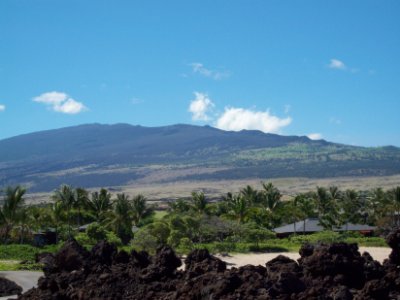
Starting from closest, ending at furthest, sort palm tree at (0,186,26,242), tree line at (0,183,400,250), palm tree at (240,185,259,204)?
tree line at (0,183,400,250) < palm tree at (0,186,26,242) < palm tree at (240,185,259,204)

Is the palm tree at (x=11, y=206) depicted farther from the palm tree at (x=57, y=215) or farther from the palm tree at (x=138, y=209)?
the palm tree at (x=138, y=209)

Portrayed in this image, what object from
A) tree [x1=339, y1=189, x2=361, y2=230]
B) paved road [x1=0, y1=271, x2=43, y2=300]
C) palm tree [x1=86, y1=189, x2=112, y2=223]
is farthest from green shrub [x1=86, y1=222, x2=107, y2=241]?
tree [x1=339, y1=189, x2=361, y2=230]

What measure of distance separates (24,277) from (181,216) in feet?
72.8

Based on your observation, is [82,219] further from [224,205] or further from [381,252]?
[381,252]

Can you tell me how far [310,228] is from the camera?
6562 centimetres

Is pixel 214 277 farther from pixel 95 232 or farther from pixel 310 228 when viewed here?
pixel 310 228

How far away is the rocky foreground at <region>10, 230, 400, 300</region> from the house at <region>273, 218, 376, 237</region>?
40870mm

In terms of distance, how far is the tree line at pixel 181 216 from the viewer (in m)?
52.4

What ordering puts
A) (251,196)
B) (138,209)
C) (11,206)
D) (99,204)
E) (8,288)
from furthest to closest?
(251,196)
(138,209)
(99,204)
(11,206)
(8,288)

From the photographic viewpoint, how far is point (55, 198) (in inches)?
2422

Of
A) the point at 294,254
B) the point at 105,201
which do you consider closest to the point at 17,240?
the point at 105,201

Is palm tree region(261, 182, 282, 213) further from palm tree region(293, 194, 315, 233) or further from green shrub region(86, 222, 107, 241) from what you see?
green shrub region(86, 222, 107, 241)

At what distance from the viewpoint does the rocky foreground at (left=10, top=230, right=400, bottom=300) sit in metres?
19.1

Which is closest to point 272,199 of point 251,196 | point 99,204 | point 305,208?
point 305,208
